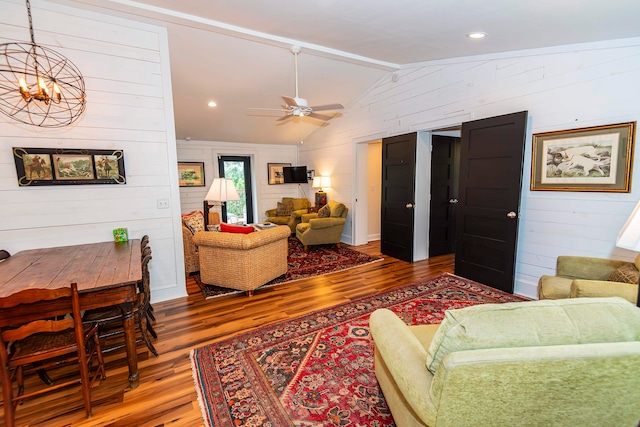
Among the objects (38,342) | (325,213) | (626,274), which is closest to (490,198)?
(626,274)

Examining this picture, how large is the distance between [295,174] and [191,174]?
267 centimetres

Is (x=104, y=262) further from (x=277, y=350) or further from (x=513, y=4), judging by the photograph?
(x=513, y=4)

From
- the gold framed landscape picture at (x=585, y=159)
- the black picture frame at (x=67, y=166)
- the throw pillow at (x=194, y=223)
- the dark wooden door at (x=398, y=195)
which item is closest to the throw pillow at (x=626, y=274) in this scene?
the gold framed landscape picture at (x=585, y=159)

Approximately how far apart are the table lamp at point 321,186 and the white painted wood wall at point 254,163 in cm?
95

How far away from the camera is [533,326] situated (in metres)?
1.09

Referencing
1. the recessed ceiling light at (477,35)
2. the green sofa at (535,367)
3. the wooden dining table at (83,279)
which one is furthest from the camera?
the recessed ceiling light at (477,35)

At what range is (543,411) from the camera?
3.59 ft

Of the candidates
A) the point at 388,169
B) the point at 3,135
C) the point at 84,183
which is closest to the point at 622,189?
the point at 388,169

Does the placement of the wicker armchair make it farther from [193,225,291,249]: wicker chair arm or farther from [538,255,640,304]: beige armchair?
[538,255,640,304]: beige armchair

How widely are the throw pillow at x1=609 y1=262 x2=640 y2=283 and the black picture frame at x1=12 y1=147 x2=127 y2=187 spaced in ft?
15.5

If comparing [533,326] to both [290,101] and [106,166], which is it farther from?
[106,166]

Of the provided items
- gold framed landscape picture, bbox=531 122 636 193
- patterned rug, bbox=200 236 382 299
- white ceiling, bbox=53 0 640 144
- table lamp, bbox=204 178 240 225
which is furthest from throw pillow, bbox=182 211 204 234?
gold framed landscape picture, bbox=531 122 636 193

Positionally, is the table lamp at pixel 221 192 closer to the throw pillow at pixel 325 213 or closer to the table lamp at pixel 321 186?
the throw pillow at pixel 325 213

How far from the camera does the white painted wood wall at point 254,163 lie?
727cm
